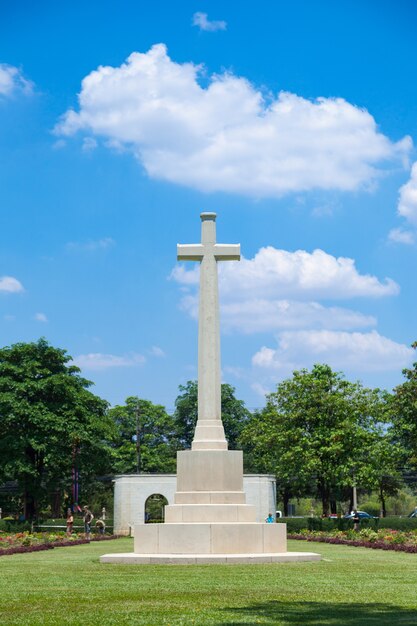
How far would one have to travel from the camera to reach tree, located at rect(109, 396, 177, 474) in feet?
281

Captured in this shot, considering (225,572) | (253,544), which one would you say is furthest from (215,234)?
(225,572)

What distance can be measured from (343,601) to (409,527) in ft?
130

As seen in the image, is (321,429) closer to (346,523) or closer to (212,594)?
(346,523)

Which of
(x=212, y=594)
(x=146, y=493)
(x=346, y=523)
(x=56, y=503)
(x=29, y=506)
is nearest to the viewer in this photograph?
(x=212, y=594)

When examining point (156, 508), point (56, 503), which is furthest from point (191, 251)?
point (156, 508)

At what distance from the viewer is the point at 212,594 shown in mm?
14500

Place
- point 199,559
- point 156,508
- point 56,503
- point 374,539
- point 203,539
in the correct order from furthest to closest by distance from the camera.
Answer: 1. point 156,508
2. point 56,503
3. point 374,539
4. point 203,539
5. point 199,559

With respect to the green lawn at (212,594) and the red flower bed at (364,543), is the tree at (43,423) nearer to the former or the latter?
the red flower bed at (364,543)

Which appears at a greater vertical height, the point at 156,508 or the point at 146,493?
the point at 146,493

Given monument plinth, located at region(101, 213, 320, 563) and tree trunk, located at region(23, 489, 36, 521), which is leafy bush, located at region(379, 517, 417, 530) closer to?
tree trunk, located at region(23, 489, 36, 521)

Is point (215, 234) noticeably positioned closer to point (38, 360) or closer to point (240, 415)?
point (38, 360)

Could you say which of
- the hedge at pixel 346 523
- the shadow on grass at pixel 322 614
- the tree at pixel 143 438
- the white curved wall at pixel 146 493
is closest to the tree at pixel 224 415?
the tree at pixel 143 438

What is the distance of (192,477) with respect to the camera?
27109 mm

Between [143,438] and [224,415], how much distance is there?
8.76m
